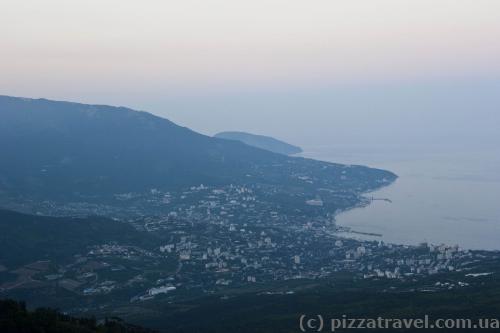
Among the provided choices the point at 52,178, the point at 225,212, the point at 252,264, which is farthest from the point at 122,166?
the point at 252,264

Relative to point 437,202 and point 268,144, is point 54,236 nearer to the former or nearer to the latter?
point 437,202

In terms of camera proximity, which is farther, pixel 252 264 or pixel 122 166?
pixel 122 166

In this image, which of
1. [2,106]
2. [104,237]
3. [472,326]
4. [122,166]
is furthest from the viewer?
[2,106]

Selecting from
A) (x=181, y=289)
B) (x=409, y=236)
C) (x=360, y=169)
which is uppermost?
(x=360, y=169)

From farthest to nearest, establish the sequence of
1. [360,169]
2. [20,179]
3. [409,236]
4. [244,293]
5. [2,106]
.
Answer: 1. [2,106]
2. [360,169]
3. [20,179]
4. [409,236]
5. [244,293]

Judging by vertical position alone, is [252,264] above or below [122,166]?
below

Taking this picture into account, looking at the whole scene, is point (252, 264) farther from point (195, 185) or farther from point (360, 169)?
point (360, 169)

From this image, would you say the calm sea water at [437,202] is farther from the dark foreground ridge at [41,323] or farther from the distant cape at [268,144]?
the dark foreground ridge at [41,323]

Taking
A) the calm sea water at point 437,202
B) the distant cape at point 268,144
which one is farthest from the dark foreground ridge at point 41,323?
the distant cape at point 268,144
